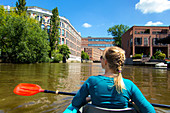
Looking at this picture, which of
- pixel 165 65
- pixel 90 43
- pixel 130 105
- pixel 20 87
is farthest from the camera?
pixel 90 43

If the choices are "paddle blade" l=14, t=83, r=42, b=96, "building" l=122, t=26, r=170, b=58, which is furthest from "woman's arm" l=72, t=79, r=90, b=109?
"building" l=122, t=26, r=170, b=58

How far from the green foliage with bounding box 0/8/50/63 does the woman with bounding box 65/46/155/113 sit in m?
25.0

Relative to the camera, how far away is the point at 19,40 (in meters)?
25.1

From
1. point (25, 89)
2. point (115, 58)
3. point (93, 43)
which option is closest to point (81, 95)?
point (115, 58)

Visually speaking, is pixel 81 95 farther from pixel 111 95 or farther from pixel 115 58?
pixel 115 58

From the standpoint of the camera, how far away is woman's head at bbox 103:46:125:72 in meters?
1.61

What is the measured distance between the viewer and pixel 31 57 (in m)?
25.6

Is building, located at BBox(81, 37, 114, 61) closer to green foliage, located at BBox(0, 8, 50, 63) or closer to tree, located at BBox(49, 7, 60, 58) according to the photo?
tree, located at BBox(49, 7, 60, 58)

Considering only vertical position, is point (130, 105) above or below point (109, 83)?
below

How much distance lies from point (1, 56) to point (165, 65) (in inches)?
1236

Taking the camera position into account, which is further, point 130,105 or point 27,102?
point 27,102

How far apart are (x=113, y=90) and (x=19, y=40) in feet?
88.3

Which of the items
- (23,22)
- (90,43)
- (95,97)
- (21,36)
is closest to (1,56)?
(21,36)

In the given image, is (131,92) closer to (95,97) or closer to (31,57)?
(95,97)
